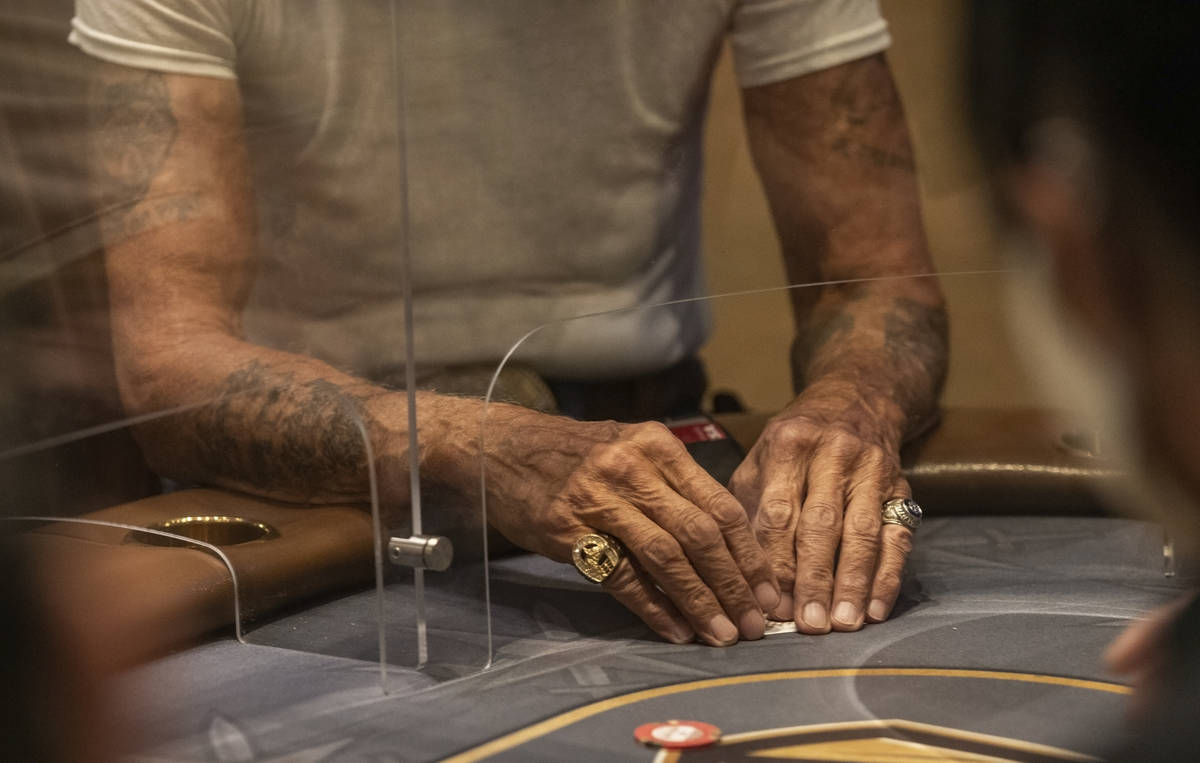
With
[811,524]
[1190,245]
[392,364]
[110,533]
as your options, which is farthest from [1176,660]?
[110,533]

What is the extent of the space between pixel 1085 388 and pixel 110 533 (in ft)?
2.08

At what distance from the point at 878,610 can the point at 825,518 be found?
3.0 inches

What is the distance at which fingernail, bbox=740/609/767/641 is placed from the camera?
93 centimetres

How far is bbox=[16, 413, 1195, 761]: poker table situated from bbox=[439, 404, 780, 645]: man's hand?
27mm

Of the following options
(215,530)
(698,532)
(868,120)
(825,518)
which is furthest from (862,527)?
(215,530)

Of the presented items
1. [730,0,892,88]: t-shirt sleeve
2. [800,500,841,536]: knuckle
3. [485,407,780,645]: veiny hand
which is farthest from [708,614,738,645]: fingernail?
[730,0,892,88]: t-shirt sleeve

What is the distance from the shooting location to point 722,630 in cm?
93

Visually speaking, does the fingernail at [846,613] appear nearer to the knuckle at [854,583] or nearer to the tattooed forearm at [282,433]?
the knuckle at [854,583]

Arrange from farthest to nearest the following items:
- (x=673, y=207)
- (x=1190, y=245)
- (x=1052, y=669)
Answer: (x=673, y=207) < (x=1052, y=669) < (x=1190, y=245)

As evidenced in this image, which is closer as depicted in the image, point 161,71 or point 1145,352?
point 1145,352

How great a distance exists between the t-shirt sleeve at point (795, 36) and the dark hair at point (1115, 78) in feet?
1.32

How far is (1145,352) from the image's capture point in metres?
0.68

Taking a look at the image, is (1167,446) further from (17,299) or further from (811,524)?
(17,299)

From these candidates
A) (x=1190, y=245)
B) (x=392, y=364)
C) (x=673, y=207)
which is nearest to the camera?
(x=1190, y=245)
